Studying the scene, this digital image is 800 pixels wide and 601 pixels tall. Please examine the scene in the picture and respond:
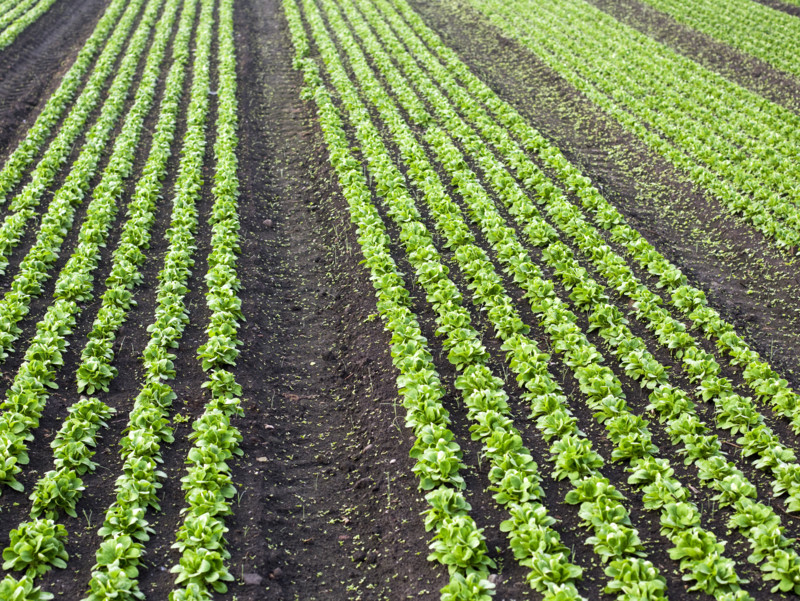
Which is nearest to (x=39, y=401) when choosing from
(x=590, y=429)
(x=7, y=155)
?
(x=590, y=429)

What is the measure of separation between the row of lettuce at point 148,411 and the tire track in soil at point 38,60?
4422mm

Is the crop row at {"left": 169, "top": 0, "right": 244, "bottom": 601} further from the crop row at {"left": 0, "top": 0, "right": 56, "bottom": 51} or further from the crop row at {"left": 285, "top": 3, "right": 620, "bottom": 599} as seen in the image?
the crop row at {"left": 0, "top": 0, "right": 56, "bottom": 51}

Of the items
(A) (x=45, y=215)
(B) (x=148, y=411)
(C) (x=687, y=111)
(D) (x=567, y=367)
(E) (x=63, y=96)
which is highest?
(E) (x=63, y=96)

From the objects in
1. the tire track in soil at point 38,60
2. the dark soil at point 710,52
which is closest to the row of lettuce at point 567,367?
the tire track in soil at point 38,60

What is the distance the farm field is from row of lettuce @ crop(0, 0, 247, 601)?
0.13 ft

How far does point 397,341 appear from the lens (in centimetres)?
880

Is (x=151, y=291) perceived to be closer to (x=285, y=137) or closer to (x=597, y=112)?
(x=285, y=137)

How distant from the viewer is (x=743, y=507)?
6.38m

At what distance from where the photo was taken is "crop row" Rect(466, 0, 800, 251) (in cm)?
1352

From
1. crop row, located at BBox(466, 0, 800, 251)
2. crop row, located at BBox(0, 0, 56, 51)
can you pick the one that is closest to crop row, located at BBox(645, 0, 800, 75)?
crop row, located at BBox(466, 0, 800, 251)

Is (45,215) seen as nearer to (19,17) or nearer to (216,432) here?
(216,432)

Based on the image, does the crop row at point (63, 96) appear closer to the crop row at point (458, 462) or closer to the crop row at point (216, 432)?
the crop row at point (216, 432)

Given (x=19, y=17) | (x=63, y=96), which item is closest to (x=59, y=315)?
(x=63, y=96)

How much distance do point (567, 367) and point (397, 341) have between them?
2224mm
